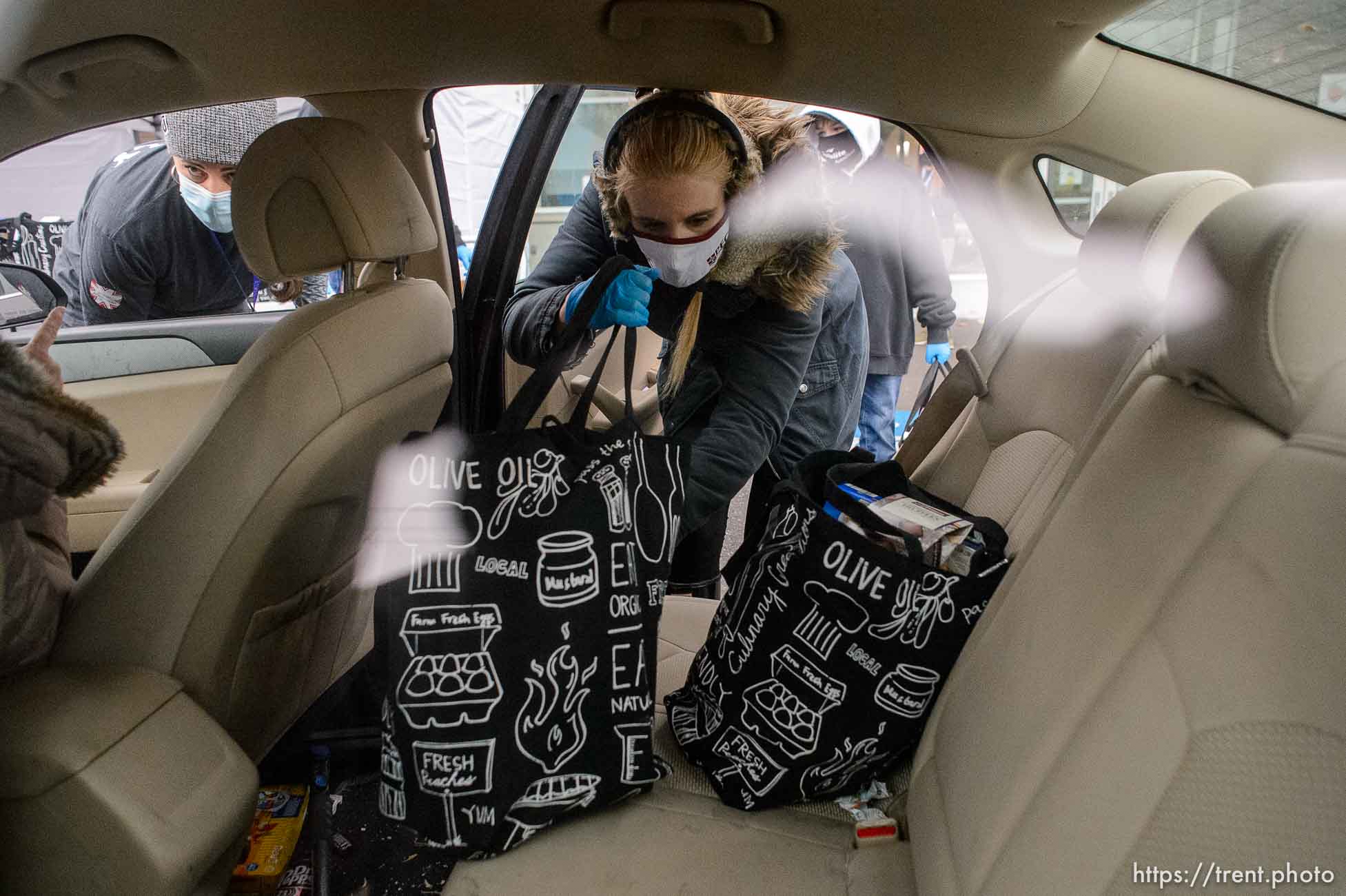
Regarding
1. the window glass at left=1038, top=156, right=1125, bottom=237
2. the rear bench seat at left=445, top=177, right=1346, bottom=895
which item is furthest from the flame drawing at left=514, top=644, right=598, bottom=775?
the window glass at left=1038, top=156, right=1125, bottom=237

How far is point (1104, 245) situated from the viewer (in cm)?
107

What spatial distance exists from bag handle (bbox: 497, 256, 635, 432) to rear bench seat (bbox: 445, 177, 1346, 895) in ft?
1.70

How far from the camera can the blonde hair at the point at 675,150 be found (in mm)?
1339

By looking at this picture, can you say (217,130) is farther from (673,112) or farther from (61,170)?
(673,112)

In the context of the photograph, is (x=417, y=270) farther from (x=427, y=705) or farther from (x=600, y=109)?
(x=427, y=705)

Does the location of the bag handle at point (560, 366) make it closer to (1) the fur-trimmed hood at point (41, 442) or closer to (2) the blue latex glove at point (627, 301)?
(2) the blue latex glove at point (627, 301)

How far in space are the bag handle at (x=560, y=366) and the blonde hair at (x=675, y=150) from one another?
274mm

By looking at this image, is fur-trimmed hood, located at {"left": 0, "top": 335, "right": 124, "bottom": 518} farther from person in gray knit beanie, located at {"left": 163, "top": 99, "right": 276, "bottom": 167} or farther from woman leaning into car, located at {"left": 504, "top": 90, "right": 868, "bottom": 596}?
person in gray knit beanie, located at {"left": 163, "top": 99, "right": 276, "bottom": 167}

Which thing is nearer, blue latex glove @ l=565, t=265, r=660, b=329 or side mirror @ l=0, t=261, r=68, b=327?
blue latex glove @ l=565, t=265, r=660, b=329

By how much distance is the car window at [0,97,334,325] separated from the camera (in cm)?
184

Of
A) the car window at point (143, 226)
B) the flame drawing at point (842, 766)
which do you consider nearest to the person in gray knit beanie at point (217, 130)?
the car window at point (143, 226)

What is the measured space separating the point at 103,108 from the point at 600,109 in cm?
94

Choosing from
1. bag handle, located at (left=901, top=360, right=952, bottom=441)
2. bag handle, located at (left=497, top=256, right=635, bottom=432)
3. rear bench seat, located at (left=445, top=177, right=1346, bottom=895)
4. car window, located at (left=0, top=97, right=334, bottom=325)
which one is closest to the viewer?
rear bench seat, located at (left=445, top=177, right=1346, bottom=895)

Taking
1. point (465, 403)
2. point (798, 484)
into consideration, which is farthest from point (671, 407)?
point (465, 403)
